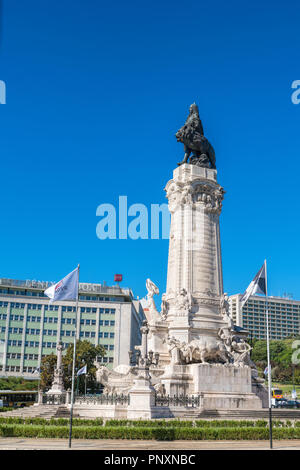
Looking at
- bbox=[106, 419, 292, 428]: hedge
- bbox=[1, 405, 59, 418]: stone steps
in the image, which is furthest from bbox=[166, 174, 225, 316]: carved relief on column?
→ bbox=[106, 419, 292, 428]: hedge

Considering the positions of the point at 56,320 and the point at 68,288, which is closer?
the point at 68,288

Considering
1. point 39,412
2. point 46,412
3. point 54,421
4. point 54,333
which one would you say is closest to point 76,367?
point 39,412

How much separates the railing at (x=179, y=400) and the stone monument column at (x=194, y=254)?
684 cm

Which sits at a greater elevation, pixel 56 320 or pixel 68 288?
pixel 56 320

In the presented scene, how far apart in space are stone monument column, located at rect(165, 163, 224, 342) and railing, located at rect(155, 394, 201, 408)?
6.84 metres

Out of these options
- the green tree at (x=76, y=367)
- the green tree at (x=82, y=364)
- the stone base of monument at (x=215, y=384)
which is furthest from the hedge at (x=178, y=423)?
the green tree at (x=76, y=367)

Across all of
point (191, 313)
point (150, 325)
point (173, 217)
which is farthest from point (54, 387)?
point (173, 217)

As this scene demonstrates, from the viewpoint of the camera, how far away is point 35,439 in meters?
24.8

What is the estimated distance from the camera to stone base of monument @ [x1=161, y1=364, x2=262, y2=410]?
38.2 m

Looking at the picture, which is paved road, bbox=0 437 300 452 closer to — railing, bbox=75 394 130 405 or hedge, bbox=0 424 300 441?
hedge, bbox=0 424 300 441

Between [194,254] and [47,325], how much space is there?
6384 cm

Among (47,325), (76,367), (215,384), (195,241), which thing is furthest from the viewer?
(47,325)

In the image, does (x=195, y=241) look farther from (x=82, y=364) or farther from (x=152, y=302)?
(x=82, y=364)

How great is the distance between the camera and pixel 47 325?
103 meters
